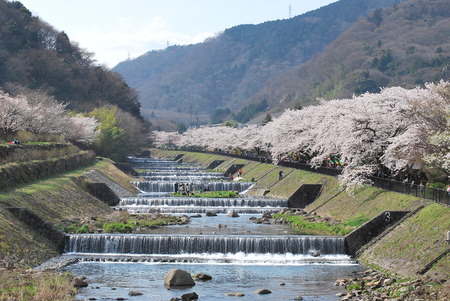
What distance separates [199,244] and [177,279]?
9037 mm

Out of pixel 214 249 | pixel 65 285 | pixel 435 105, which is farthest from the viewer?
pixel 435 105

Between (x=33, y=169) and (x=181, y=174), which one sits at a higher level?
(x=33, y=169)

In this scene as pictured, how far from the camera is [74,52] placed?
594 ft

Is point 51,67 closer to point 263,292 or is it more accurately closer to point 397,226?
point 397,226

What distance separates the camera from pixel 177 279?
105 feet

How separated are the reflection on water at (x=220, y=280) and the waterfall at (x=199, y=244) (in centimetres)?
291

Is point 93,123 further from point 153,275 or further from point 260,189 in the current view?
point 153,275

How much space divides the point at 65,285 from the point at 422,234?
18.5 m

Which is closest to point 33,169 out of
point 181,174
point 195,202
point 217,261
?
point 195,202

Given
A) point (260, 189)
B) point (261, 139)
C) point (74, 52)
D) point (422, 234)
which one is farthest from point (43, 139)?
point (74, 52)

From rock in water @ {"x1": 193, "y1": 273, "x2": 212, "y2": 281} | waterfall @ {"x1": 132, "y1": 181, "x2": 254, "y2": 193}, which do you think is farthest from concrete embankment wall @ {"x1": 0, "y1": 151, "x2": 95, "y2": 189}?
rock in water @ {"x1": 193, "y1": 273, "x2": 212, "y2": 281}

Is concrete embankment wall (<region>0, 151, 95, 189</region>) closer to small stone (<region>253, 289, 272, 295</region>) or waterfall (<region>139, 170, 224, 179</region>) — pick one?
small stone (<region>253, 289, 272, 295</region>)

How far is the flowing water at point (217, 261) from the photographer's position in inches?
1226

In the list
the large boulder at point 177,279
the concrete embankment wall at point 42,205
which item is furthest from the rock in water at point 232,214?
the large boulder at point 177,279
